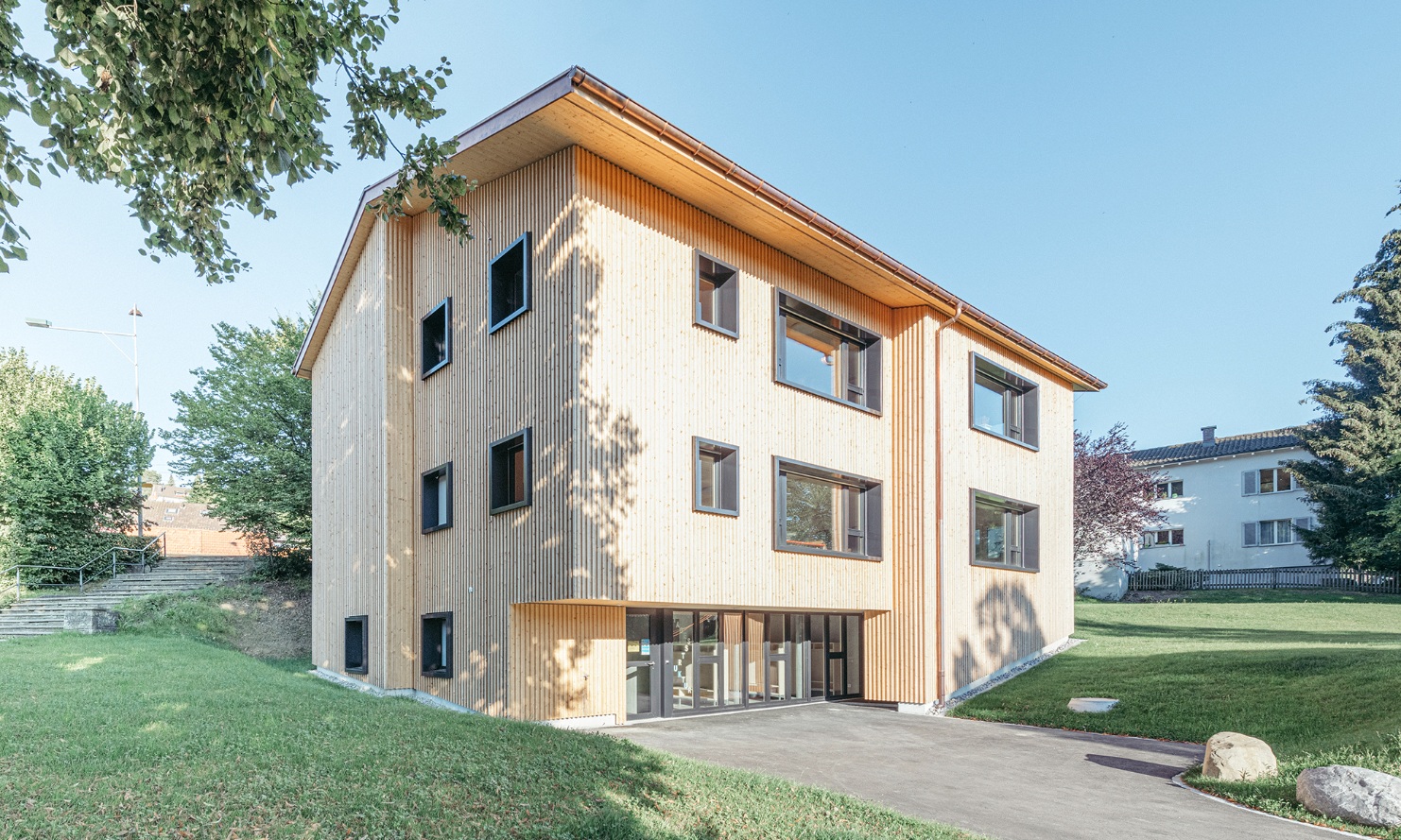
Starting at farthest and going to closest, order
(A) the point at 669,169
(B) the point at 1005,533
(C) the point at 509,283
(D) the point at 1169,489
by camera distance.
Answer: (D) the point at 1169,489 < (B) the point at 1005,533 < (C) the point at 509,283 < (A) the point at 669,169

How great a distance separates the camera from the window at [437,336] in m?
14.9

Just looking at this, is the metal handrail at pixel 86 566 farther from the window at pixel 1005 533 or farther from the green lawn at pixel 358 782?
the window at pixel 1005 533

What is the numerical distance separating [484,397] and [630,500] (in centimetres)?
340

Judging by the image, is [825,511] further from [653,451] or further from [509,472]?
[509,472]

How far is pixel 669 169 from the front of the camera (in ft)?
40.8

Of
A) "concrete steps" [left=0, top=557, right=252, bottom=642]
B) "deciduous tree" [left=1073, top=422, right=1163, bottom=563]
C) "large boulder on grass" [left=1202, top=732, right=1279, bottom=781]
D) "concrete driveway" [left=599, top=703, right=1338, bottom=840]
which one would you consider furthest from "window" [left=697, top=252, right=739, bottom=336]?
"deciduous tree" [left=1073, top=422, right=1163, bottom=563]

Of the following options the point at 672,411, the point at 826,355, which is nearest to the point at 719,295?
the point at 672,411

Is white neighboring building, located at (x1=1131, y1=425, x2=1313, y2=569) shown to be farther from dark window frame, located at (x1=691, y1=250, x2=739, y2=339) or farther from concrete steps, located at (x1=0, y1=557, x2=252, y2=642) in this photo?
concrete steps, located at (x1=0, y1=557, x2=252, y2=642)

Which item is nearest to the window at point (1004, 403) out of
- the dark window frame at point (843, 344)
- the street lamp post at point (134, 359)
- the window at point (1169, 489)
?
the dark window frame at point (843, 344)

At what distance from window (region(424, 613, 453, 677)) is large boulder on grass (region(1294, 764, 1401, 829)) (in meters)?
11.2

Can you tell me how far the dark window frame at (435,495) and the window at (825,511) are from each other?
5.32m

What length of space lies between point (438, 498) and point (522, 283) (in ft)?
14.2

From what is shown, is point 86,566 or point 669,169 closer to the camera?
point 669,169

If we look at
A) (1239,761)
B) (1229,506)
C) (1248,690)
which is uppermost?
(1229,506)
